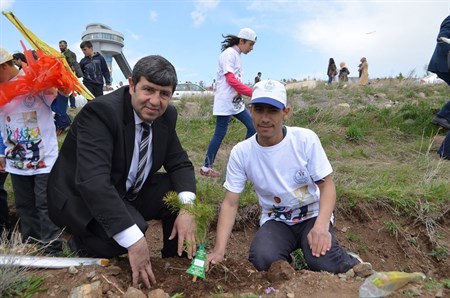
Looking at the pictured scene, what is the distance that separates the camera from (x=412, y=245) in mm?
3562

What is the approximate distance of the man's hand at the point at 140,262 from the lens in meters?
2.15

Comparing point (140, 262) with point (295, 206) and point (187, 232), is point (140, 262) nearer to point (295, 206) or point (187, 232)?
point (187, 232)

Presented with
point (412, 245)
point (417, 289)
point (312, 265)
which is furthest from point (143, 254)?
point (412, 245)

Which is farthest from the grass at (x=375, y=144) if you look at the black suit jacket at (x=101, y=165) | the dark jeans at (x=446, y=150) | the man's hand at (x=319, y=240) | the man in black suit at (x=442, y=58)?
the black suit jacket at (x=101, y=165)

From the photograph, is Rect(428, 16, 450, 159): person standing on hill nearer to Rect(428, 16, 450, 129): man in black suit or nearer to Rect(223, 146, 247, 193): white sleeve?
Rect(428, 16, 450, 129): man in black suit

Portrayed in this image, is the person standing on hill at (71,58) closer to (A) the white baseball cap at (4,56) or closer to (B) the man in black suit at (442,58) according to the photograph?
(A) the white baseball cap at (4,56)

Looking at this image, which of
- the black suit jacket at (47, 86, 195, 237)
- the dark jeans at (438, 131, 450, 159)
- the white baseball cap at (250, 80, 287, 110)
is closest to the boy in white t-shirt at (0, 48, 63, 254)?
the black suit jacket at (47, 86, 195, 237)

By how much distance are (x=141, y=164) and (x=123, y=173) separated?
143 millimetres

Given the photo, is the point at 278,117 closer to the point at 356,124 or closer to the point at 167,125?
the point at 167,125

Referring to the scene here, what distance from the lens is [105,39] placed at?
86.2 ft

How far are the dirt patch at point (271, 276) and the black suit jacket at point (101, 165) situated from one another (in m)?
0.31

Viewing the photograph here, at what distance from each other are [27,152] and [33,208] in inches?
20.2

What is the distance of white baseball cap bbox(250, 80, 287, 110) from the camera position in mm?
2459

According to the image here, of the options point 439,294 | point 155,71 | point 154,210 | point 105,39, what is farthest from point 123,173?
point 105,39
